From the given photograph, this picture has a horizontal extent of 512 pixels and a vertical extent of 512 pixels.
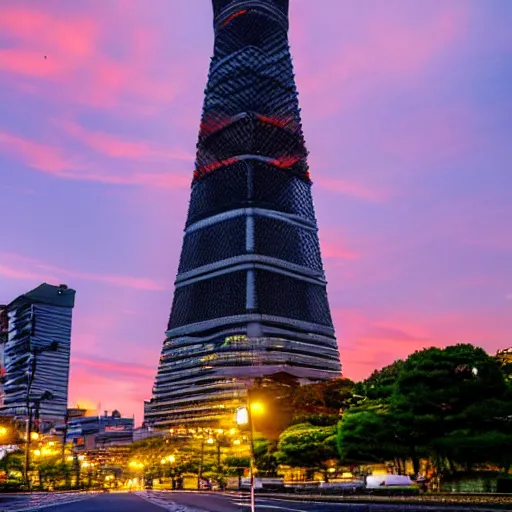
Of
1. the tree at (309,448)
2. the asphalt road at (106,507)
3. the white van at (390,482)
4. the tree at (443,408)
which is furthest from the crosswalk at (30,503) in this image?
the tree at (309,448)

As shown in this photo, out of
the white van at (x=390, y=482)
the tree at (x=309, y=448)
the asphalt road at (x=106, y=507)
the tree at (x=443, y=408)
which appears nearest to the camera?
the asphalt road at (x=106, y=507)

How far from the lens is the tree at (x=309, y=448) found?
73562mm

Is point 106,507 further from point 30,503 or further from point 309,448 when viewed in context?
point 309,448

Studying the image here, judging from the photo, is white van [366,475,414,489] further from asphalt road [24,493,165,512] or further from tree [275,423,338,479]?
tree [275,423,338,479]

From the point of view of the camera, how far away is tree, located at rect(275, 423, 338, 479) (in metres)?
73.6

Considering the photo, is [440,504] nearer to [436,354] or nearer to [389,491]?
[389,491]

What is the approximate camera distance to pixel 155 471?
512 feet

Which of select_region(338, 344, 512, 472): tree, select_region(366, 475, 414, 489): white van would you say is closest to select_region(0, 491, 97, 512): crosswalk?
select_region(366, 475, 414, 489): white van

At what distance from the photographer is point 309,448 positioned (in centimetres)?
7475

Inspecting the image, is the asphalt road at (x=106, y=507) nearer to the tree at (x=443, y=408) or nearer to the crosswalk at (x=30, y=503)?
the crosswalk at (x=30, y=503)

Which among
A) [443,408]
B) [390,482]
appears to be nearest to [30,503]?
[390,482]

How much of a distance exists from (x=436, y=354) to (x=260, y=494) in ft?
77.9

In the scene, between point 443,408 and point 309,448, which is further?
point 309,448

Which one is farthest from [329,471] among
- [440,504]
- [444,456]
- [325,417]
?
[440,504]
